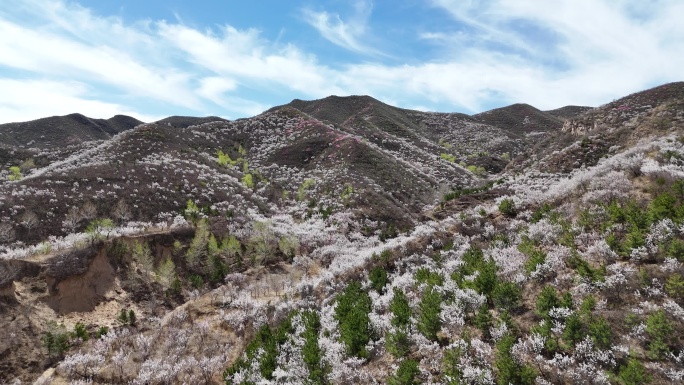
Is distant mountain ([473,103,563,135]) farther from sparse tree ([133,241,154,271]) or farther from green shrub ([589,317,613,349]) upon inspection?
green shrub ([589,317,613,349])

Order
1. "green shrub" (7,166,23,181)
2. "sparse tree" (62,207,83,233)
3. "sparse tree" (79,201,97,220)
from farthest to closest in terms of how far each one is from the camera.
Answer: "green shrub" (7,166,23,181) → "sparse tree" (79,201,97,220) → "sparse tree" (62,207,83,233)

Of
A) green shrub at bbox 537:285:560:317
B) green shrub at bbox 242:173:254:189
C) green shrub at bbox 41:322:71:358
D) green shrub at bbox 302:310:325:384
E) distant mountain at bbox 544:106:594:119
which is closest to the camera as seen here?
green shrub at bbox 537:285:560:317

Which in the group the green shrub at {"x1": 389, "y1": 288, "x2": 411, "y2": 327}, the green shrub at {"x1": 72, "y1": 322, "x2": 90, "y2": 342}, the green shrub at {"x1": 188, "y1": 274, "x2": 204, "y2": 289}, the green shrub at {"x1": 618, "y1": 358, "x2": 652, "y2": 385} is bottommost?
the green shrub at {"x1": 72, "y1": 322, "x2": 90, "y2": 342}

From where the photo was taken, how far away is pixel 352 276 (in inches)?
800

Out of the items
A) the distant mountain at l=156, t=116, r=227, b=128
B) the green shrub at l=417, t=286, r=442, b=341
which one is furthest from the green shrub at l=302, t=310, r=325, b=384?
the distant mountain at l=156, t=116, r=227, b=128

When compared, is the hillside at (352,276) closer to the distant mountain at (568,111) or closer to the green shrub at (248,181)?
the green shrub at (248,181)

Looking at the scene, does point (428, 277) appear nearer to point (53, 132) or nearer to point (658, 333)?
point (658, 333)

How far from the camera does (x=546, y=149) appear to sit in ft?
159

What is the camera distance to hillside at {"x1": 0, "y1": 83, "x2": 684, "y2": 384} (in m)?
9.89

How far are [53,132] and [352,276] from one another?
123 m

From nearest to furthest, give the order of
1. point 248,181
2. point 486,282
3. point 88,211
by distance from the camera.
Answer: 1. point 486,282
2. point 88,211
3. point 248,181

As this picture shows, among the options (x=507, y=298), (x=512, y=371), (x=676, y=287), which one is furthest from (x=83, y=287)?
(x=676, y=287)

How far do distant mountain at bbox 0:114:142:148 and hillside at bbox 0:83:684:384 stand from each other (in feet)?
215

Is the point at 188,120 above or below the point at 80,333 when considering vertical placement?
above
